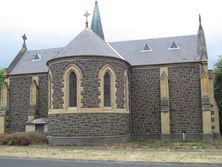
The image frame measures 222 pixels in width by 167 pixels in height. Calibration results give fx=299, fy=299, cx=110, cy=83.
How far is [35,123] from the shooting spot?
2783 centimetres

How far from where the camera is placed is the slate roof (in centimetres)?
2393

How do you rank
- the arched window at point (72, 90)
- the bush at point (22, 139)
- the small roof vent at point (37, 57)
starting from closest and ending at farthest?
the bush at point (22, 139) < the arched window at point (72, 90) < the small roof vent at point (37, 57)

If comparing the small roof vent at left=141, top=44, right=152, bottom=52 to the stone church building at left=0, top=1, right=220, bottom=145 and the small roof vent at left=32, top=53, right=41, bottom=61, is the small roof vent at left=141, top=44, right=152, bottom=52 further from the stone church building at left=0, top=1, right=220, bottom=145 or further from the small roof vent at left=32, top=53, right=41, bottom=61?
the small roof vent at left=32, top=53, right=41, bottom=61

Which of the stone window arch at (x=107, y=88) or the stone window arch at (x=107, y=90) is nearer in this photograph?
the stone window arch at (x=107, y=88)

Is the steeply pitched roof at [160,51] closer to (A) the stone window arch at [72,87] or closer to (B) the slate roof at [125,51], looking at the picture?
(B) the slate roof at [125,51]

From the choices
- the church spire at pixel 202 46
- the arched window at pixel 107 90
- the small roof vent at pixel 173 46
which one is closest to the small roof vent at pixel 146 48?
the small roof vent at pixel 173 46

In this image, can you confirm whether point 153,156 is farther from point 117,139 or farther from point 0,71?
point 0,71

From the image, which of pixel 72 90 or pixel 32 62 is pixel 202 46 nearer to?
pixel 72 90

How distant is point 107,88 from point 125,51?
27.7 ft

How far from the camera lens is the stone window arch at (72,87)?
74.1 feet

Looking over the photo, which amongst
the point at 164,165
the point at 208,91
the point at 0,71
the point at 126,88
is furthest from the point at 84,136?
the point at 0,71

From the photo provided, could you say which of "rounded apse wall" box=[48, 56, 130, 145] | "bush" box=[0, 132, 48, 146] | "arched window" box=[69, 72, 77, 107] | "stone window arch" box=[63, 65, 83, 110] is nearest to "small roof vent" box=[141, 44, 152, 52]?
"rounded apse wall" box=[48, 56, 130, 145]

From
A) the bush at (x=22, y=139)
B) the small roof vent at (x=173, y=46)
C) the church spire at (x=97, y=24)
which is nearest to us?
the bush at (x=22, y=139)

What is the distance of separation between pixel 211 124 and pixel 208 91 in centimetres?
290
